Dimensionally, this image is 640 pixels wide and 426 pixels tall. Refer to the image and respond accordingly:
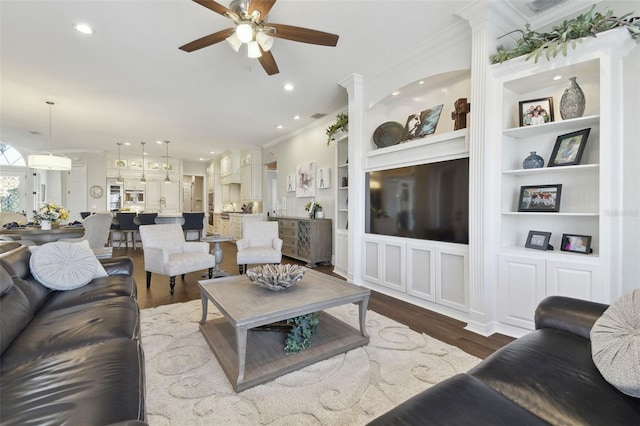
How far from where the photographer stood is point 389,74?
3.60 meters

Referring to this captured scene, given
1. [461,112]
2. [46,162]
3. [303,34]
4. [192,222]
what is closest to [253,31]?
[303,34]

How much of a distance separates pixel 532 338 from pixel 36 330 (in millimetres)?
2581

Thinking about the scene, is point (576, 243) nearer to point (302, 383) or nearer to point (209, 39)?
point (302, 383)

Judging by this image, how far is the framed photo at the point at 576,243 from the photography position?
7.48ft

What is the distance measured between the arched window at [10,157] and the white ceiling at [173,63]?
6.29 feet

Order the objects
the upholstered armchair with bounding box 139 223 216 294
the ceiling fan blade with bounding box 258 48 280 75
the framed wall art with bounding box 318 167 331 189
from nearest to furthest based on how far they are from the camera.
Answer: the ceiling fan blade with bounding box 258 48 280 75, the upholstered armchair with bounding box 139 223 216 294, the framed wall art with bounding box 318 167 331 189

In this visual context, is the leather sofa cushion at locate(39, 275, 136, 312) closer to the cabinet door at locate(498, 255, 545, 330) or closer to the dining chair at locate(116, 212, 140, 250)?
the cabinet door at locate(498, 255, 545, 330)

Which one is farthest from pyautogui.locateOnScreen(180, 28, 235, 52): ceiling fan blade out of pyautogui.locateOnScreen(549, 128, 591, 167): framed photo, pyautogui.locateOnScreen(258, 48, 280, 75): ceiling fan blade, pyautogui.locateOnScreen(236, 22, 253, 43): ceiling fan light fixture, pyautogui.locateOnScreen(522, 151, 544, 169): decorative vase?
pyautogui.locateOnScreen(549, 128, 591, 167): framed photo

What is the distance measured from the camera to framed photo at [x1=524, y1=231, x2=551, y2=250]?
2.46m

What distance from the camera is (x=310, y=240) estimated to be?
205 inches

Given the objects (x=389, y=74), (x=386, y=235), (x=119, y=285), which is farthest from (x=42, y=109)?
(x=386, y=235)

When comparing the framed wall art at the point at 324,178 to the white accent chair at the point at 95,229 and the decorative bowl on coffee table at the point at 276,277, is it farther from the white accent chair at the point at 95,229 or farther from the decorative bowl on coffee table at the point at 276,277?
the white accent chair at the point at 95,229

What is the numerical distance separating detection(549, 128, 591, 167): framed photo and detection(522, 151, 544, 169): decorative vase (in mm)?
68

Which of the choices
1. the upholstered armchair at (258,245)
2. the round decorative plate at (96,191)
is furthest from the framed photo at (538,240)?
the round decorative plate at (96,191)
